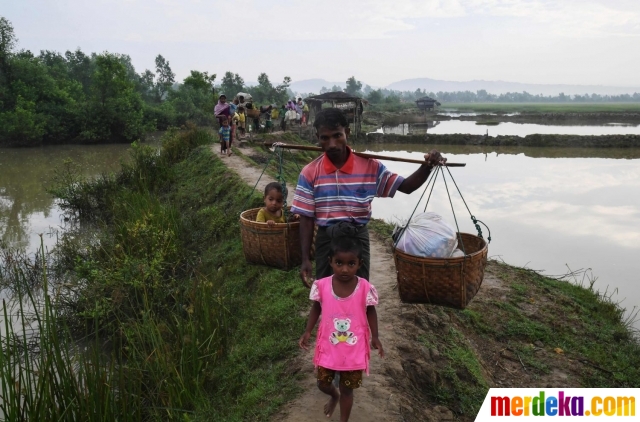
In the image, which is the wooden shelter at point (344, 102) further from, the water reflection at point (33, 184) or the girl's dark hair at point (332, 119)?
the girl's dark hair at point (332, 119)

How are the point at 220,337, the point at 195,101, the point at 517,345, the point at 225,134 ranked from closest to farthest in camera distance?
the point at 220,337, the point at 517,345, the point at 225,134, the point at 195,101

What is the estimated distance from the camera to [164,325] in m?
3.52

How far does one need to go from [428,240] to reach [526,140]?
768 inches

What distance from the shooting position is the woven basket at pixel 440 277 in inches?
92.9

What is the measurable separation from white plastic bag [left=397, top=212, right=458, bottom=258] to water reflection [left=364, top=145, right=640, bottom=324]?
377 centimetres

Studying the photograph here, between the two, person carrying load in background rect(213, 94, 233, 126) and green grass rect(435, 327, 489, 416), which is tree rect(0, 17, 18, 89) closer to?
person carrying load in background rect(213, 94, 233, 126)

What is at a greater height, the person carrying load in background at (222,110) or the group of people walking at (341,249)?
the person carrying load in background at (222,110)

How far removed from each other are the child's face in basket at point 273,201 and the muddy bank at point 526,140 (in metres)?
18.5

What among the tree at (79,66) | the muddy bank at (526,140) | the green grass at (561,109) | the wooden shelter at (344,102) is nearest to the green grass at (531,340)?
the muddy bank at (526,140)

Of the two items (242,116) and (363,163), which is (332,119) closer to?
(363,163)

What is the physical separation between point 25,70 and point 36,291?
18904 millimetres

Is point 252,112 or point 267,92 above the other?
point 267,92

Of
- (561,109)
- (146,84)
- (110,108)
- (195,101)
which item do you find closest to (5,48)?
(110,108)

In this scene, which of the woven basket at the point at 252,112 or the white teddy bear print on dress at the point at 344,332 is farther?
the woven basket at the point at 252,112
